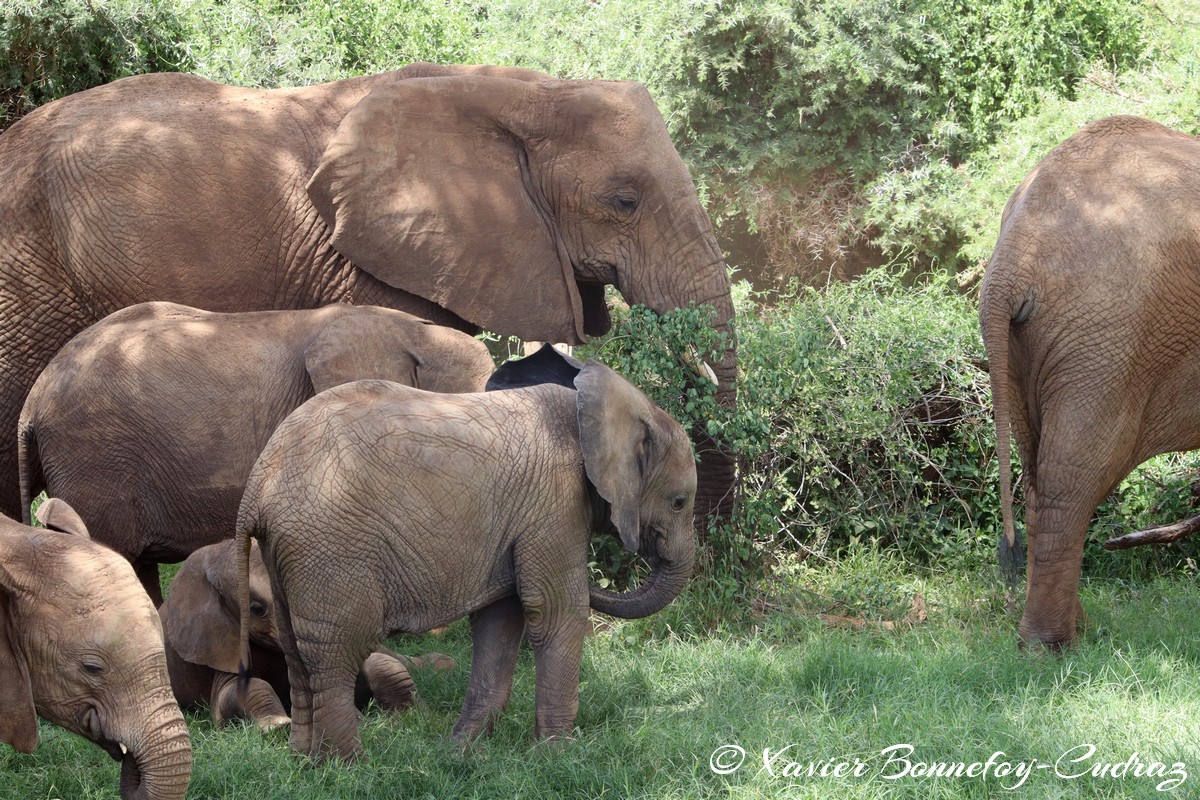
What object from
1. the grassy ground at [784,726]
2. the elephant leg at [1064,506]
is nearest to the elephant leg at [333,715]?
the grassy ground at [784,726]

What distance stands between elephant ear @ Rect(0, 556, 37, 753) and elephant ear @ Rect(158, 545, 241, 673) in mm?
1544

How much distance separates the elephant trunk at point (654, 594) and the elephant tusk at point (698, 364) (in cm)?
126

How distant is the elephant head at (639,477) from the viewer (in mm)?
5152

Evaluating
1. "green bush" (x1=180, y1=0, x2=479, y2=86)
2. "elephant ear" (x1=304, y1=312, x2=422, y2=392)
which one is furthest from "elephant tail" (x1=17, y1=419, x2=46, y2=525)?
"green bush" (x1=180, y1=0, x2=479, y2=86)

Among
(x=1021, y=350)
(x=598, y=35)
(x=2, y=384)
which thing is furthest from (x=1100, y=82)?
(x=2, y=384)

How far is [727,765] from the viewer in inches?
194

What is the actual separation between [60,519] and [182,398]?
52.2 inches

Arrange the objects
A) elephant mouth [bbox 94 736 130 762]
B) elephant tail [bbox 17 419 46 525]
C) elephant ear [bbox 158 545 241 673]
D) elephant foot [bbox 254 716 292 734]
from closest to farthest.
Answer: elephant mouth [bbox 94 736 130 762] < elephant foot [bbox 254 716 292 734] < elephant ear [bbox 158 545 241 673] < elephant tail [bbox 17 419 46 525]

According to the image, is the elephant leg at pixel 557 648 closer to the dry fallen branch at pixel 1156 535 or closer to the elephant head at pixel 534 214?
the elephant head at pixel 534 214

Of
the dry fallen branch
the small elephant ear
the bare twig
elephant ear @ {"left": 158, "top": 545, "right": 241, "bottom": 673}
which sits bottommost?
the dry fallen branch

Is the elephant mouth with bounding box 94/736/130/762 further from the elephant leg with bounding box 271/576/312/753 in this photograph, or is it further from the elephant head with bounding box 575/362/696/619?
the elephant head with bounding box 575/362/696/619

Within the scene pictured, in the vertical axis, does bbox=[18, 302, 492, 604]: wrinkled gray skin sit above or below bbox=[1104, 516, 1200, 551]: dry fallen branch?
above

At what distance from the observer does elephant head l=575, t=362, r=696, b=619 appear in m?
5.15

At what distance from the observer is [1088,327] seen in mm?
5863
